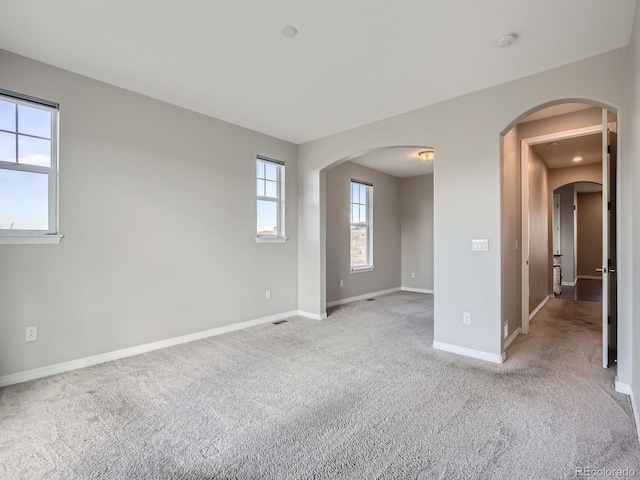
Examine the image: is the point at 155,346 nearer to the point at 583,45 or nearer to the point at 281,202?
the point at 281,202

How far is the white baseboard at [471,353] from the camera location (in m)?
3.10

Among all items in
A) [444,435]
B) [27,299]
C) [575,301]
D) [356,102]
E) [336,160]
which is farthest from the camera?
[575,301]

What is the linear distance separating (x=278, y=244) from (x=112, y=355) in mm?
2433

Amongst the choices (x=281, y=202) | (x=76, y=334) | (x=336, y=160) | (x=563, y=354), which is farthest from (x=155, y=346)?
(x=563, y=354)

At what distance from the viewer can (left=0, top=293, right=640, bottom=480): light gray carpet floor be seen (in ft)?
5.53

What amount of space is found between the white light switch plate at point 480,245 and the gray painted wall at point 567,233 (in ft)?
23.6

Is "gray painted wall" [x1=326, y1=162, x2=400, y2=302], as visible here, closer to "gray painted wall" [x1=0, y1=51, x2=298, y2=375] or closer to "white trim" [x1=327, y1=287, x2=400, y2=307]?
"white trim" [x1=327, y1=287, x2=400, y2=307]

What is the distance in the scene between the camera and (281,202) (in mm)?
4918

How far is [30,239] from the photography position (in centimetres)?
270

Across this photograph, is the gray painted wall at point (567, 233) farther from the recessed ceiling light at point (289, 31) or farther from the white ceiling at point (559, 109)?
the recessed ceiling light at point (289, 31)

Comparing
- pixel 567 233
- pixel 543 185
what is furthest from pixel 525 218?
pixel 567 233

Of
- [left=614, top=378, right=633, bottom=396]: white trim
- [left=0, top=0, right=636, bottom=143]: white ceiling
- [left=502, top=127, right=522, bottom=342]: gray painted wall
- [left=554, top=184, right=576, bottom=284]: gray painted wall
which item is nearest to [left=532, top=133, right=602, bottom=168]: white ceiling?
[left=502, top=127, right=522, bottom=342]: gray painted wall

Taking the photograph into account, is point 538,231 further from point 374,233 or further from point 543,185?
point 374,233

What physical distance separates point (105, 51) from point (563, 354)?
16.7 feet
